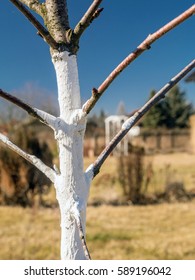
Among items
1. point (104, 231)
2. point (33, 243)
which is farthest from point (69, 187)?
point (104, 231)

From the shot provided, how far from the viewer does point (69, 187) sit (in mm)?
479

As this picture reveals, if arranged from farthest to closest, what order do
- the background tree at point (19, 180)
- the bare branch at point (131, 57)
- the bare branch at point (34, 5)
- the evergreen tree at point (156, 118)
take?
the evergreen tree at point (156, 118) → the background tree at point (19, 180) → the bare branch at point (34, 5) → the bare branch at point (131, 57)

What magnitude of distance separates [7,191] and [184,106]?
586 inches

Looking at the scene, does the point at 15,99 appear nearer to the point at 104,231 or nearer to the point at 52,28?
the point at 52,28

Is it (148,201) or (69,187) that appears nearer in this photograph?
(69,187)

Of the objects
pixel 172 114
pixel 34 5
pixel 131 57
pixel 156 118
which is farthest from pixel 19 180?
pixel 172 114

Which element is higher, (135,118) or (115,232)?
(135,118)

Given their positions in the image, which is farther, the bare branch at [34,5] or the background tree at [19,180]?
the background tree at [19,180]

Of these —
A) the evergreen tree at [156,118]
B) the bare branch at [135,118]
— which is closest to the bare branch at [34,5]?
the bare branch at [135,118]

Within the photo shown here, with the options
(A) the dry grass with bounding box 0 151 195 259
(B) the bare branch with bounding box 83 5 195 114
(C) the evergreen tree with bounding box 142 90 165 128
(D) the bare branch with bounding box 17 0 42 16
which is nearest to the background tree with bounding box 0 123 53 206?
(A) the dry grass with bounding box 0 151 195 259

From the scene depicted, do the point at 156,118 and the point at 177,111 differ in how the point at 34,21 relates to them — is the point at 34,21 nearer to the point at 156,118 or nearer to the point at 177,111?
the point at 156,118

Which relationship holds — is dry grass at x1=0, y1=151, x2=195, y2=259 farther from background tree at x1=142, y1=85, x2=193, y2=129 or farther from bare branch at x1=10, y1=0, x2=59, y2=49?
background tree at x1=142, y1=85, x2=193, y2=129

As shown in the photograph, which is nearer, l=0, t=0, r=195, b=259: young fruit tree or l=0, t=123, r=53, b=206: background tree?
l=0, t=0, r=195, b=259: young fruit tree

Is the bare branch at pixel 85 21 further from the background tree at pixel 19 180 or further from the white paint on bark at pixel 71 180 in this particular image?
the background tree at pixel 19 180
